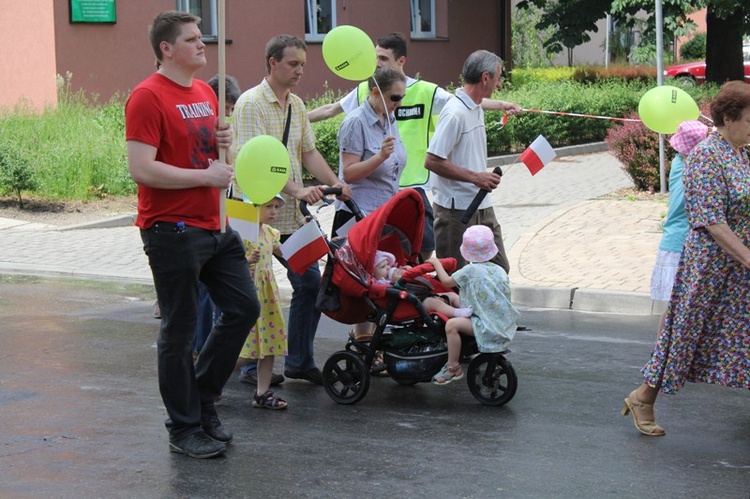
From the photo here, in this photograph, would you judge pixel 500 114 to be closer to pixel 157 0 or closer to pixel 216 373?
pixel 157 0

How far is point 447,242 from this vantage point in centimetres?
815

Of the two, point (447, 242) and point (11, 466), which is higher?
point (447, 242)

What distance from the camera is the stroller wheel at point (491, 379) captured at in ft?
22.1

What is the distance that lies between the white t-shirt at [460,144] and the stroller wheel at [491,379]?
158 cm

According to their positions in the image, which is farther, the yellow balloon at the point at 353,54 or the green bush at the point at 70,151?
the green bush at the point at 70,151

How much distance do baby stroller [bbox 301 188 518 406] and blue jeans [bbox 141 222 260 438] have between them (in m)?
1.07

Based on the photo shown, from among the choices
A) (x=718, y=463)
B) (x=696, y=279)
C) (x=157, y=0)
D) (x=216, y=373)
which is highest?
(x=157, y=0)

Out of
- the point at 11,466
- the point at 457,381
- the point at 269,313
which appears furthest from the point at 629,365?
the point at 11,466

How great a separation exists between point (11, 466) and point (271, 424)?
4.58ft

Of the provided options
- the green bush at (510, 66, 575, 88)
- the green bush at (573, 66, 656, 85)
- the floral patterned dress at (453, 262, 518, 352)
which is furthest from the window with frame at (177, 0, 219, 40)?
the floral patterned dress at (453, 262, 518, 352)

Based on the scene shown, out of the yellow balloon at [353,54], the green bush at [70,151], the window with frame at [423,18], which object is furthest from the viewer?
the window with frame at [423,18]

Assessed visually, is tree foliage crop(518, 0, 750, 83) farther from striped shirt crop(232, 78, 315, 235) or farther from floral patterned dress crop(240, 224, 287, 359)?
floral patterned dress crop(240, 224, 287, 359)

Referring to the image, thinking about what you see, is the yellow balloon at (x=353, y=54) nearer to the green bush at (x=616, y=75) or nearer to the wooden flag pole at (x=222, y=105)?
the wooden flag pole at (x=222, y=105)

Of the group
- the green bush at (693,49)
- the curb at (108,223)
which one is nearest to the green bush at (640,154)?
the curb at (108,223)
